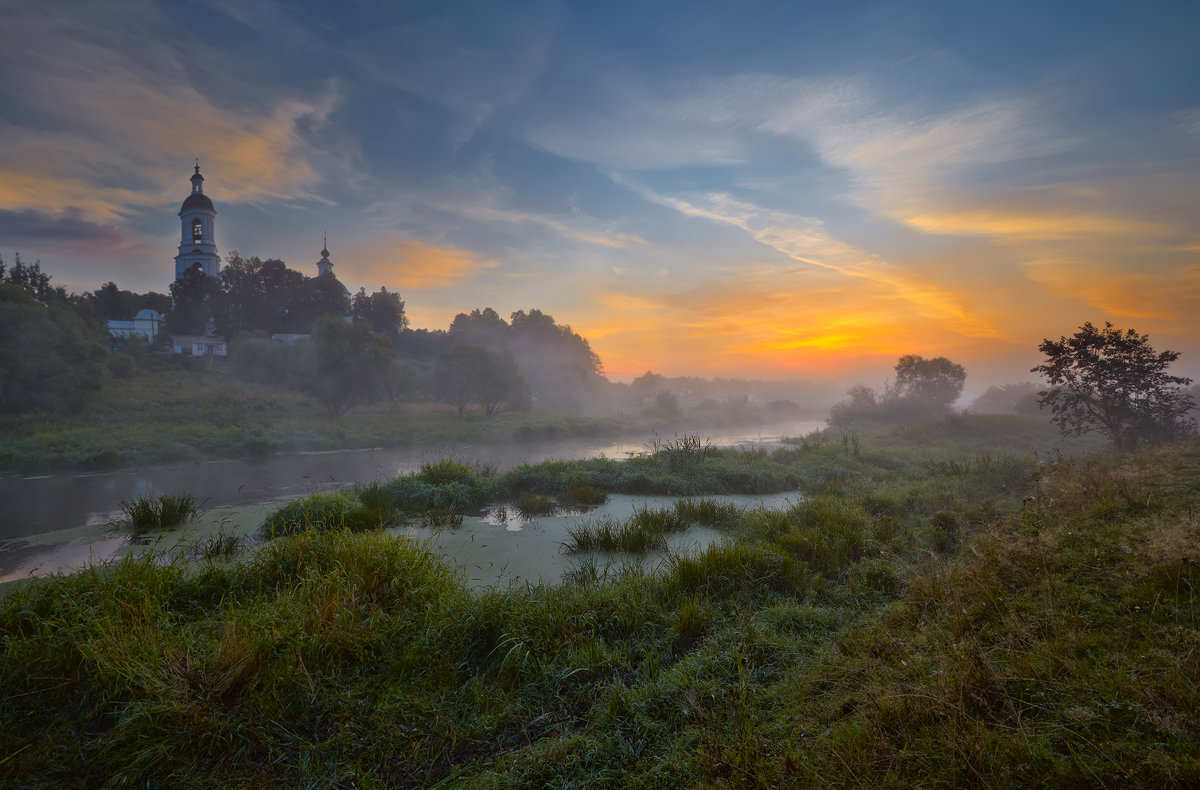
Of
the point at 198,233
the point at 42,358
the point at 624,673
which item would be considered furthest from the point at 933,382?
the point at 198,233

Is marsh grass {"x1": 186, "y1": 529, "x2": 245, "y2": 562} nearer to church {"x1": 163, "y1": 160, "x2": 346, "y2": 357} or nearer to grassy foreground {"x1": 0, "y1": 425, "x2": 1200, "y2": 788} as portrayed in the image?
grassy foreground {"x1": 0, "y1": 425, "x2": 1200, "y2": 788}

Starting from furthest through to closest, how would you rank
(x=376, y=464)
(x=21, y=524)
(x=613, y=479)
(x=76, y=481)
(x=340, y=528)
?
1. (x=376, y=464)
2. (x=76, y=481)
3. (x=613, y=479)
4. (x=21, y=524)
5. (x=340, y=528)

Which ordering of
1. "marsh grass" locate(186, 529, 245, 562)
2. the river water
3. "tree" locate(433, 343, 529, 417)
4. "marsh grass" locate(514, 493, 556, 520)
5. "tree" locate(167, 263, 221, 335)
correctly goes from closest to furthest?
"marsh grass" locate(186, 529, 245, 562)
the river water
"marsh grass" locate(514, 493, 556, 520)
"tree" locate(433, 343, 529, 417)
"tree" locate(167, 263, 221, 335)

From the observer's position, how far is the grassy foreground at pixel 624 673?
2.16m

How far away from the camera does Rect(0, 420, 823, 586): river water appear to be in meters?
6.24

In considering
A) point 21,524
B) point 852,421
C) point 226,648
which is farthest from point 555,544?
point 852,421

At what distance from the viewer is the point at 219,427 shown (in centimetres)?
2023

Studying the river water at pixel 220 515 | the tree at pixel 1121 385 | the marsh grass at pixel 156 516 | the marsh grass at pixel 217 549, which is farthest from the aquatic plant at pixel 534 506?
the tree at pixel 1121 385

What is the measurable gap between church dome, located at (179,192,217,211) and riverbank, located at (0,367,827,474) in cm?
3078

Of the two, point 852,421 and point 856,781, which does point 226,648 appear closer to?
point 856,781

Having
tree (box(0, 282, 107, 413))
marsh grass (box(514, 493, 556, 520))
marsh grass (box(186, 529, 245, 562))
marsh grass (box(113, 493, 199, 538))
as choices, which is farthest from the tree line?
marsh grass (box(514, 493, 556, 520))

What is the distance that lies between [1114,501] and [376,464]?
17.3m

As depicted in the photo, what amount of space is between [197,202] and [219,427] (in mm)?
47485

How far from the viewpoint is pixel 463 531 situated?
24.6 ft
